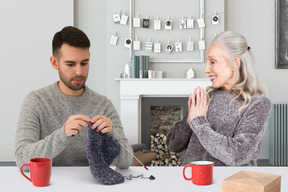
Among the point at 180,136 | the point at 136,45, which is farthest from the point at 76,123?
the point at 136,45

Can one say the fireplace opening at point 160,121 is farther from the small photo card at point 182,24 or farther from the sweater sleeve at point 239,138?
the sweater sleeve at point 239,138

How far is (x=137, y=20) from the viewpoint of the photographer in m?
3.80

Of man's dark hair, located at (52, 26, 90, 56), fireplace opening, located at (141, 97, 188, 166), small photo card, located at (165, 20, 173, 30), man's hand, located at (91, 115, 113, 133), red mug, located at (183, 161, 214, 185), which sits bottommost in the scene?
fireplace opening, located at (141, 97, 188, 166)

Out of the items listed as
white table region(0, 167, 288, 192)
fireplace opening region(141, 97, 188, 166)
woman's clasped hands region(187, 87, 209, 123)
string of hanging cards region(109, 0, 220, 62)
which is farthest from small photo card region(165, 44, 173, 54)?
white table region(0, 167, 288, 192)

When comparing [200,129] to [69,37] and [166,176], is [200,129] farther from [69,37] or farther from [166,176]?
[69,37]

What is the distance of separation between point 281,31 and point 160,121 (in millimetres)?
1786

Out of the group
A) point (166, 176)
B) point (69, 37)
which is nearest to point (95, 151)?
point (166, 176)

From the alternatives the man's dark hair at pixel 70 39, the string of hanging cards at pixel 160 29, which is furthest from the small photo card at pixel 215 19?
the man's dark hair at pixel 70 39

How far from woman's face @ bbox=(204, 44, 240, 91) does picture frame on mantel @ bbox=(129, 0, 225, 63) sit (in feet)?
7.23

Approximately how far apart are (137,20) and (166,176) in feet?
9.18

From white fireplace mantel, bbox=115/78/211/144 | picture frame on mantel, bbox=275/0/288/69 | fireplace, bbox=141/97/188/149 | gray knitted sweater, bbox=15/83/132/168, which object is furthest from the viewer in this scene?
picture frame on mantel, bbox=275/0/288/69

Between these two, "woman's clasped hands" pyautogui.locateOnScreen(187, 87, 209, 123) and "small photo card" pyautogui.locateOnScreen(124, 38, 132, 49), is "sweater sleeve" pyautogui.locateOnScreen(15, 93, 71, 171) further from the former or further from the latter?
"small photo card" pyautogui.locateOnScreen(124, 38, 132, 49)

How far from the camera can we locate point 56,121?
1.63 m

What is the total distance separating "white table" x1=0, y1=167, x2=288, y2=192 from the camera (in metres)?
1.11
